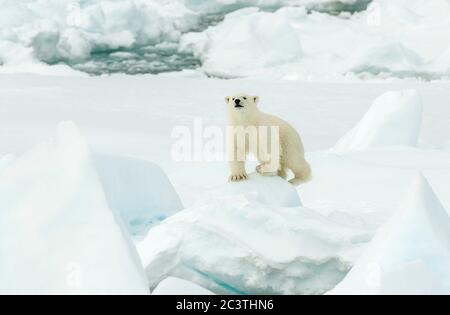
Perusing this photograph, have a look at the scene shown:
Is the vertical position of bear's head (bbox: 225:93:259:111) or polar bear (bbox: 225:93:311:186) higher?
bear's head (bbox: 225:93:259:111)

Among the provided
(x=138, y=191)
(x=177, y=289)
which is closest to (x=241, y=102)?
(x=138, y=191)

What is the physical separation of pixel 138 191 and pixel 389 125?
4295 mm

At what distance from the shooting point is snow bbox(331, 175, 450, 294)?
7.90 feet

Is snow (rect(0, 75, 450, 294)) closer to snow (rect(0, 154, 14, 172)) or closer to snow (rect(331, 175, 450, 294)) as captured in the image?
snow (rect(331, 175, 450, 294))

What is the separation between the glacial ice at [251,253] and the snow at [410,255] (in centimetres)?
36

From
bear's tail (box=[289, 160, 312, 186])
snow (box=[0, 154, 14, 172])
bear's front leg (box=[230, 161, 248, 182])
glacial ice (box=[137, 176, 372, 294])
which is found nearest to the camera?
glacial ice (box=[137, 176, 372, 294])

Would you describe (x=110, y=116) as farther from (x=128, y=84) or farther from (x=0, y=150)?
(x=128, y=84)

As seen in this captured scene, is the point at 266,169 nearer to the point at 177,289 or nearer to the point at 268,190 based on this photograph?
the point at 268,190

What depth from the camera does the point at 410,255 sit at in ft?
8.72

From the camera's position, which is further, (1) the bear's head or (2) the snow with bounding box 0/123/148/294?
(1) the bear's head

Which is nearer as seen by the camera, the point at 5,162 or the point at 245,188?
the point at 245,188

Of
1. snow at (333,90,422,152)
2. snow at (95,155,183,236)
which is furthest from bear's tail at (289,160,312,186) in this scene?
snow at (333,90,422,152)

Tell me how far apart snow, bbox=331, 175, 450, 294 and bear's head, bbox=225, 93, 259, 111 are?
1500 mm
